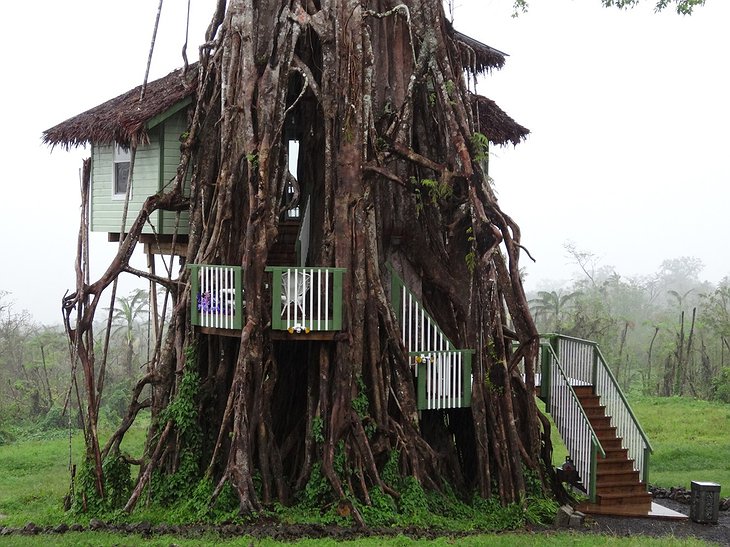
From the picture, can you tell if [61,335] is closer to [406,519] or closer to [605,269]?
[406,519]

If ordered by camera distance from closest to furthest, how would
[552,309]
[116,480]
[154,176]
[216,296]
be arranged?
[216,296] < [116,480] < [154,176] < [552,309]

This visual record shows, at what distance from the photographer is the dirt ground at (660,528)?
14.2 meters

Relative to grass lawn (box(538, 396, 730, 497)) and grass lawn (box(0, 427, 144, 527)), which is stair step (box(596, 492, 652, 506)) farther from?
grass lawn (box(0, 427, 144, 527))

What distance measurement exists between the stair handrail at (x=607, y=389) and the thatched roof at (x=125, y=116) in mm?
8699

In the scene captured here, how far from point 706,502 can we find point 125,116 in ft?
40.5

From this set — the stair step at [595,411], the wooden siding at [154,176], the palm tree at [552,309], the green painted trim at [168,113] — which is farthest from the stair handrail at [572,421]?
the palm tree at [552,309]

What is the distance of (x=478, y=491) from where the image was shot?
15.3m

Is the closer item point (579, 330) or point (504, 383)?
point (504, 383)

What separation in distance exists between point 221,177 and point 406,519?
647 cm

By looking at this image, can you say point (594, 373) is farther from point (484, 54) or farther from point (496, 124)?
point (484, 54)

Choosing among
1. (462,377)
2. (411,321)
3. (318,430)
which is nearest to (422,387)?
(462,377)

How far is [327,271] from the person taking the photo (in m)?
13.8

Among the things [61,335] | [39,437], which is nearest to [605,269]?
[61,335]

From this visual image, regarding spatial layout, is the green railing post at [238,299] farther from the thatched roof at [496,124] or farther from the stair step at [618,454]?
the thatched roof at [496,124]
